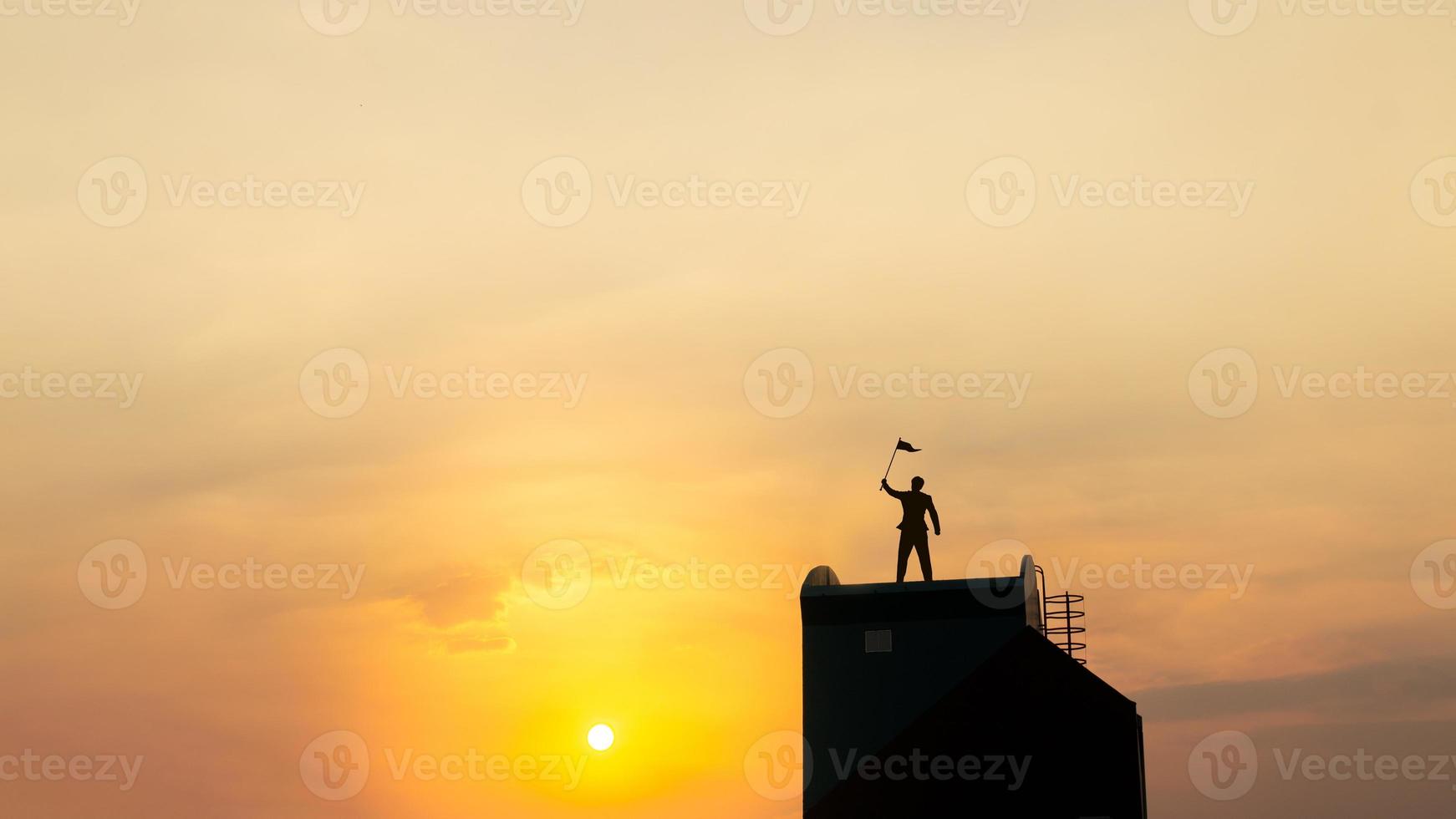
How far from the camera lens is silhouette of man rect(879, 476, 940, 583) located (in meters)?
35.5

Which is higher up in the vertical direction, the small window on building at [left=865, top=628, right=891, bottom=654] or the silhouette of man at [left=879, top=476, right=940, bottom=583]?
the silhouette of man at [left=879, top=476, right=940, bottom=583]

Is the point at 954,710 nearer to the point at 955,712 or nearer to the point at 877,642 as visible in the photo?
the point at 955,712

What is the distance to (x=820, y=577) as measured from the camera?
120 feet

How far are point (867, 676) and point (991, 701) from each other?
3389 millimetres

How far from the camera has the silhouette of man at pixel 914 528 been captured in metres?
35.5

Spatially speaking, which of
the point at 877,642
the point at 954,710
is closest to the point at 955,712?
the point at 954,710

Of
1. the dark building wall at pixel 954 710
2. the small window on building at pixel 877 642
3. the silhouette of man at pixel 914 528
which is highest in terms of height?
the silhouette of man at pixel 914 528

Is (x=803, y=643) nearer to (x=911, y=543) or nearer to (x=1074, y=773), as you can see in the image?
(x=911, y=543)

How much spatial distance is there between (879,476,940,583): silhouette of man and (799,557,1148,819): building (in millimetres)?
873

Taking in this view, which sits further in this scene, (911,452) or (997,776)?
(911,452)

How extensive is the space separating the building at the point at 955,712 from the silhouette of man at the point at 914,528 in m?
0.87

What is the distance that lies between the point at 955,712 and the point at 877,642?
2.94 m

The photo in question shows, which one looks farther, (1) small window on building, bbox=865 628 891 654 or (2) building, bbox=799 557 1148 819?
(1) small window on building, bbox=865 628 891 654

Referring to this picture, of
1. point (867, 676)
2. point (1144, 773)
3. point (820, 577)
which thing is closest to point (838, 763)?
point (867, 676)
